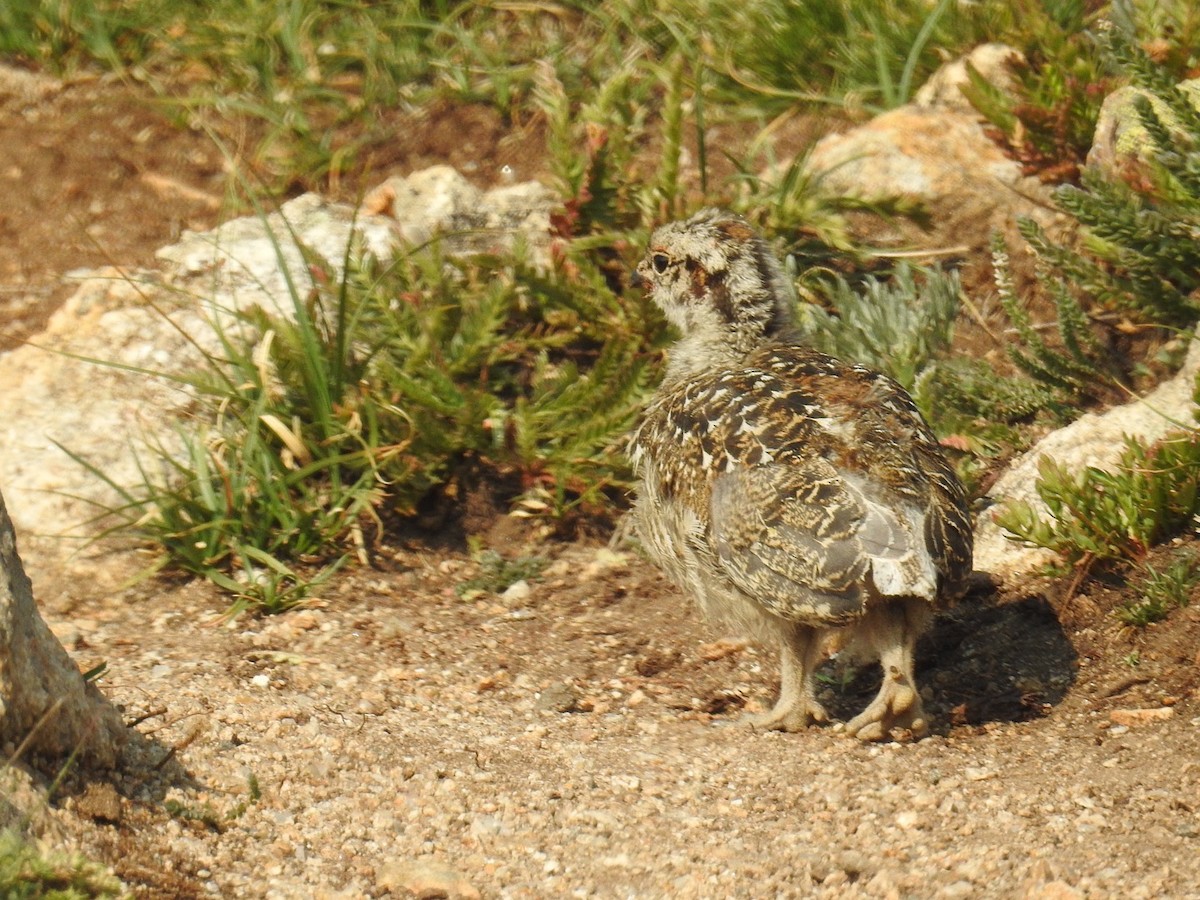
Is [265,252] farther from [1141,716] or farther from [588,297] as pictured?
[1141,716]

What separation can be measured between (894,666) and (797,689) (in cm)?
46

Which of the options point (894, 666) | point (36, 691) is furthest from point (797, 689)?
point (36, 691)

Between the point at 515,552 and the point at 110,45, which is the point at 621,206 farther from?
the point at 110,45

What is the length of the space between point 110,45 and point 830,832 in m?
6.97

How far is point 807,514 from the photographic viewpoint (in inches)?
180

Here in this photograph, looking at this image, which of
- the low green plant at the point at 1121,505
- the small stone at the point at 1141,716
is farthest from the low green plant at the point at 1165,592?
the small stone at the point at 1141,716

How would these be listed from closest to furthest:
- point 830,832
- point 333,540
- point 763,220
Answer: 1. point 830,832
2. point 333,540
3. point 763,220

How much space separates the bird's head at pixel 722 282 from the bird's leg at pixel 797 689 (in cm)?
127

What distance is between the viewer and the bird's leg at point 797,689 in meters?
5.06

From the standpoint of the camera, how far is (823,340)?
21.9 feet

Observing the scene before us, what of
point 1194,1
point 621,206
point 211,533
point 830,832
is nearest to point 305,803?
point 830,832

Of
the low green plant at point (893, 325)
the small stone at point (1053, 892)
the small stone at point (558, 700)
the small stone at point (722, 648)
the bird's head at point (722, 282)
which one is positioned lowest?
the small stone at point (722, 648)

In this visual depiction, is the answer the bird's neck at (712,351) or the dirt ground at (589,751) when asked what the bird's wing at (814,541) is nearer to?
the dirt ground at (589,751)

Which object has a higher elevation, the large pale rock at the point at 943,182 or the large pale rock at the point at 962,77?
the large pale rock at the point at 962,77
